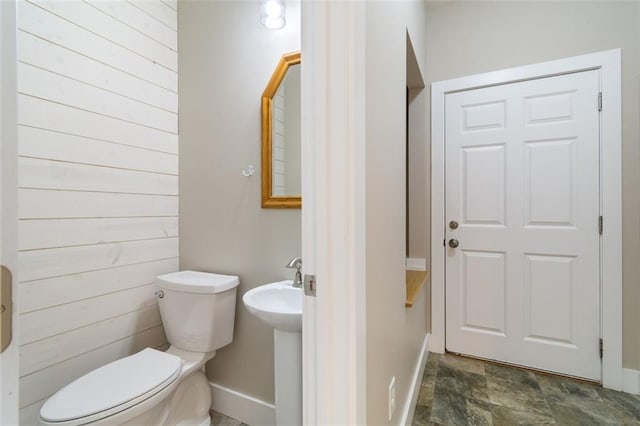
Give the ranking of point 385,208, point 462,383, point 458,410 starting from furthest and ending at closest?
point 462,383
point 458,410
point 385,208

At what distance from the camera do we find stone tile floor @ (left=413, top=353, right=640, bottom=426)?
148 cm

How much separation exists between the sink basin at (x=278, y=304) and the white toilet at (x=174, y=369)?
0.91 ft

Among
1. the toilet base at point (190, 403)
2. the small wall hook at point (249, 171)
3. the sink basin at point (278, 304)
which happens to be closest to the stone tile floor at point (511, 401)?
the toilet base at point (190, 403)

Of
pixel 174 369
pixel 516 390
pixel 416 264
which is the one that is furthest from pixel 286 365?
pixel 516 390

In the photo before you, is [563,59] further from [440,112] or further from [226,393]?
[226,393]

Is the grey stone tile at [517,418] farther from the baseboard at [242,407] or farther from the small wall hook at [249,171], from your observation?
the small wall hook at [249,171]

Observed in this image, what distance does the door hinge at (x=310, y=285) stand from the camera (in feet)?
2.48

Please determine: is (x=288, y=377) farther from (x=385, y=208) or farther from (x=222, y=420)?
(x=385, y=208)

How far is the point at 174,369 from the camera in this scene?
130 centimetres

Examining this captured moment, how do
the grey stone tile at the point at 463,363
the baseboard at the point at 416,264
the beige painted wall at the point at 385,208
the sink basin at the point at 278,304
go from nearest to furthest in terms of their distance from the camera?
1. the beige painted wall at the point at 385,208
2. the sink basin at the point at 278,304
3. the grey stone tile at the point at 463,363
4. the baseboard at the point at 416,264

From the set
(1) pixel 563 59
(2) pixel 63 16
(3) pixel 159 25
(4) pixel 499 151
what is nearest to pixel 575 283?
(4) pixel 499 151

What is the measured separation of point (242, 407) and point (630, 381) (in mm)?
2208

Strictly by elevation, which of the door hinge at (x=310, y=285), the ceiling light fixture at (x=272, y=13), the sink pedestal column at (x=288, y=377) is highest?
the ceiling light fixture at (x=272, y=13)

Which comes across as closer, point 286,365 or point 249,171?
point 286,365
